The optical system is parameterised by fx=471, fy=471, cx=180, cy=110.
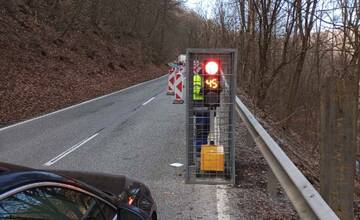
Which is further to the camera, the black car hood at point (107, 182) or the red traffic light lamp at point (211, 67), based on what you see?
the red traffic light lamp at point (211, 67)

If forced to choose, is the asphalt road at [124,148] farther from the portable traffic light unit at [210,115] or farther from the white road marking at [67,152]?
the portable traffic light unit at [210,115]

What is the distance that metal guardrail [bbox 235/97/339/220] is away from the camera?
336cm

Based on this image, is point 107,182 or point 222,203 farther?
point 222,203

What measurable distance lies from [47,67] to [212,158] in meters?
20.6

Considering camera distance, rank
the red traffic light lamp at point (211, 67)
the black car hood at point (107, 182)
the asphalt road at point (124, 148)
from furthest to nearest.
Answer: the red traffic light lamp at point (211, 67) < the asphalt road at point (124, 148) < the black car hood at point (107, 182)

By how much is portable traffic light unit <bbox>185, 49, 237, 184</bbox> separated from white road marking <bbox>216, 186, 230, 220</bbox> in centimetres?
37

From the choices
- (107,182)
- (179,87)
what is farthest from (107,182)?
(179,87)

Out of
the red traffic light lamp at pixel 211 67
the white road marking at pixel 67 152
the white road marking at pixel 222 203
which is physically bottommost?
the white road marking at pixel 222 203

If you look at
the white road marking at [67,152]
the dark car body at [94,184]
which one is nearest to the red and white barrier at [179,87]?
the white road marking at [67,152]

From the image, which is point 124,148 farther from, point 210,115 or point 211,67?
point 211,67

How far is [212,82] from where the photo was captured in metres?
7.16

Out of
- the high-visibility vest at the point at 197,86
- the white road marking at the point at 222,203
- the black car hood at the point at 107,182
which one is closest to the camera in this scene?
the black car hood at the point at 107,182

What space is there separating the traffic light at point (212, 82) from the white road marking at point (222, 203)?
1328 mm

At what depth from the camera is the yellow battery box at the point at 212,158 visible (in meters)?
7.18
